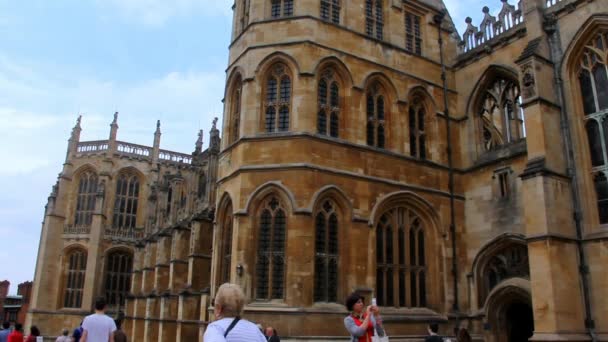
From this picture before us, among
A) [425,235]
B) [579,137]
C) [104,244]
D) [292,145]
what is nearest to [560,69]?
[579,137]

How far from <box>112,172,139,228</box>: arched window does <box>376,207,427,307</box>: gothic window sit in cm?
3442

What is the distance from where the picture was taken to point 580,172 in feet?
53.7

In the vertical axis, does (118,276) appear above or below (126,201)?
below

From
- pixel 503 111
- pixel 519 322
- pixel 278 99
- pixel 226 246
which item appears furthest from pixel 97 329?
pixel 503 111

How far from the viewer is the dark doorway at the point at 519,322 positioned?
703 inches

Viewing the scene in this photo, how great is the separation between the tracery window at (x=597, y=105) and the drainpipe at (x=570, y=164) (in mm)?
598

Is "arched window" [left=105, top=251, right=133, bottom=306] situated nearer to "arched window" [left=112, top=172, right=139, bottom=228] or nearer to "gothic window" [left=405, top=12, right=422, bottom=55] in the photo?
"arched window" [left=112, top=172, right=139, bottom=228]

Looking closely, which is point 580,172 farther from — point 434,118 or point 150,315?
point 150,315

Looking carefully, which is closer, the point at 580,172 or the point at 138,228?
the point at 580,172

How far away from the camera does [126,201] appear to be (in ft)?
156

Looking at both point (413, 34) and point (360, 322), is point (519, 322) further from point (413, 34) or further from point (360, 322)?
point (360, 322)

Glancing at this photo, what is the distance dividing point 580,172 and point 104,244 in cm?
3896

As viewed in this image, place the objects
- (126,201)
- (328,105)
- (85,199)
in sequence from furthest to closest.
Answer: (126,201) < (85,199) < (328,105)

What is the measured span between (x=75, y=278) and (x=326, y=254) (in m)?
34.4
